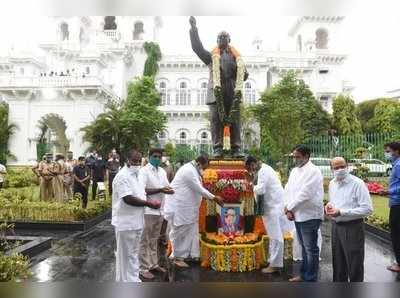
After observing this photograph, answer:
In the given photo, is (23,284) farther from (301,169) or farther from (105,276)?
(105,276)

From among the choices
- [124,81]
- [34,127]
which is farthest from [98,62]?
[34,127]

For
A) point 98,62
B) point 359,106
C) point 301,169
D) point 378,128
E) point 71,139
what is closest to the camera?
point 301,169

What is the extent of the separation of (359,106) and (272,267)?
4896cm

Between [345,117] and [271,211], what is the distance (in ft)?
113

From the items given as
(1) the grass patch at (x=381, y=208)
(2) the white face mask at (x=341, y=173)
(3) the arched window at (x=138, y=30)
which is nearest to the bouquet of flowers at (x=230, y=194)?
(2) the white face mask at (x=341, y=173)

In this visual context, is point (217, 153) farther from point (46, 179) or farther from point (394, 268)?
point (46, 179)

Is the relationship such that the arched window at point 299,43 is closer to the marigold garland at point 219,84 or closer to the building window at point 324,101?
the building window at point 324,101

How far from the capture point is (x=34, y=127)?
35.5 meters

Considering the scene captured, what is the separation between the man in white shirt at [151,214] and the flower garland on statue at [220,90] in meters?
1.48

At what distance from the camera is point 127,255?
16.7ft

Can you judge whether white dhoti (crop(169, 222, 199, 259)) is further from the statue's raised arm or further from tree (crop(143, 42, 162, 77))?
tree (crop(143, 42, 162, 77))

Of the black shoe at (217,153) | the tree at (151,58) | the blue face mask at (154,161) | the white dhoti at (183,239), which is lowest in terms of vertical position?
the white dhoti at (183,239)

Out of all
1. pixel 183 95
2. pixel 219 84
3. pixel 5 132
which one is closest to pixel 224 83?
→ pixel 219 84

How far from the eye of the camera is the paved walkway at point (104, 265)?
593 centimetres
